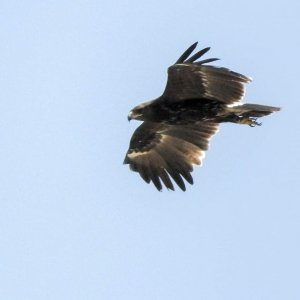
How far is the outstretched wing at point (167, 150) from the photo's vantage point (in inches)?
842

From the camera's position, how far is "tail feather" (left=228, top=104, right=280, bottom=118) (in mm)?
19828

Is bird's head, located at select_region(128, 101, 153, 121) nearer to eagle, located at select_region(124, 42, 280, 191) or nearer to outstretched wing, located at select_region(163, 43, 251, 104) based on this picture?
eagle, located at select_region(124, 42, 280, 191)

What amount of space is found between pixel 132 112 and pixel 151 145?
119cm

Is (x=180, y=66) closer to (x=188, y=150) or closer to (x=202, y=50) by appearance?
(x=202, y=50)

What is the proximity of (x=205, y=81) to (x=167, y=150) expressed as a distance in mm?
2132

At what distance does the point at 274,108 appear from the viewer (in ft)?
64.9

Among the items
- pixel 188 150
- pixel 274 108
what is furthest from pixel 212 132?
pixel 274 108

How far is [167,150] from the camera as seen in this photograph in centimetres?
2189

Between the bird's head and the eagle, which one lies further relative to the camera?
the bird's head

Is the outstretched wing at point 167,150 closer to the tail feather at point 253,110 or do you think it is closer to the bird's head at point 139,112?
the bird's head at point 139,112

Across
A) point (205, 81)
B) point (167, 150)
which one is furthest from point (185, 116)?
point (167, 150)

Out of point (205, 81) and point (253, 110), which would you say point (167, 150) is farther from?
point (253, 110)

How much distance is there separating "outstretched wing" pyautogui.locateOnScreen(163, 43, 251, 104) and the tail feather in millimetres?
211

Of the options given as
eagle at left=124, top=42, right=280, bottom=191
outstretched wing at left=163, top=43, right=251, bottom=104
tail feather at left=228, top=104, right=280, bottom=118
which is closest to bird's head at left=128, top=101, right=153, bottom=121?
eagle at left=124, top=42, right=280, bottom=191
